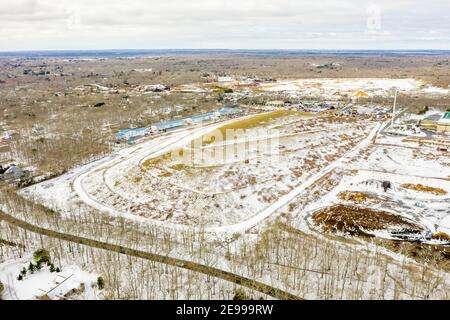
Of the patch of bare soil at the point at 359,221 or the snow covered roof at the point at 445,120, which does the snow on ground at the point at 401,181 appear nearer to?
the patch of bare soil at the point at 359,221

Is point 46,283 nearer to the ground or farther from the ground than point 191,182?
nearer to the ground

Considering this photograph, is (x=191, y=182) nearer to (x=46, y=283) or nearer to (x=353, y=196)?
(x=353, y=196)

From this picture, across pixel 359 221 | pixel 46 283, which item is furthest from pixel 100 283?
pixel 359 221

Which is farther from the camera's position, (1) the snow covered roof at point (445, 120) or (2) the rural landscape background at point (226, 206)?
(1) the snow covered roof at point (445, 120)

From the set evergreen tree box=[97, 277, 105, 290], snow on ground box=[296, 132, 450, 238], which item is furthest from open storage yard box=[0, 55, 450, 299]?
snow on ground box=[296, 132, 450, 238]

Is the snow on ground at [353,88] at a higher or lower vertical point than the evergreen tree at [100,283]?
higher

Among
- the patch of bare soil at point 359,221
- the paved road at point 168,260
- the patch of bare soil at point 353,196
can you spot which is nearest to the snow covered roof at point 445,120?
the patch of bare soil at point 353,196

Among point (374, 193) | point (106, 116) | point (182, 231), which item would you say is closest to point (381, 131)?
point (374, 193)
